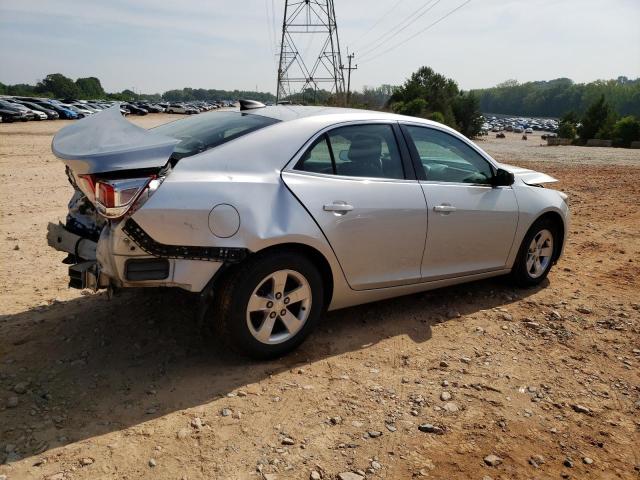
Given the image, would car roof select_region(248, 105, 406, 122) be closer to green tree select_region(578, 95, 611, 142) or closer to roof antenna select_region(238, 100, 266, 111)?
roof antenna select_region(238, 100, 266, 111)

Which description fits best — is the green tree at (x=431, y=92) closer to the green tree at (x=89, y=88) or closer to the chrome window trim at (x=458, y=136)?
the chrome window trim at (x=458, y=136)

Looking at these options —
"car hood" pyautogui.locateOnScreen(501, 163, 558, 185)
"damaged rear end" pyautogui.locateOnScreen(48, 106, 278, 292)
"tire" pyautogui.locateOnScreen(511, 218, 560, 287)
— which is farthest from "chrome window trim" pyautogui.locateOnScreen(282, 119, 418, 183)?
"tire" pyautogui.locateOnScreen(511, 218, 560, 287)

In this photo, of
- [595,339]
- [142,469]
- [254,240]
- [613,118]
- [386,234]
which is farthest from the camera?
[613,118]

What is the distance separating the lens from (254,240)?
3.18m

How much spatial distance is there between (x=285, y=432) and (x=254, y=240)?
109 centimetres

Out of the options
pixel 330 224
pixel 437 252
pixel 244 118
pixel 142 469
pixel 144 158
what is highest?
pixel 244 118

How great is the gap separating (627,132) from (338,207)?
5038 cm

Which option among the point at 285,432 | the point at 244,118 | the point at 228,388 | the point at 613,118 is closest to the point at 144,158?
the point at 244,118

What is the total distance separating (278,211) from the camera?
329cm

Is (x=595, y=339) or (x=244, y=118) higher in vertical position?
(x=244, y=118)

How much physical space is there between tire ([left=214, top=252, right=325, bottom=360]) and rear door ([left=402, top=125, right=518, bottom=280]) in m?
1.10

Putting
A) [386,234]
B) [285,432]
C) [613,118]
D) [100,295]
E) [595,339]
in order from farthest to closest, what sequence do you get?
[613,118] → [100,295] → [595,339] → [386,234] → [285,432]

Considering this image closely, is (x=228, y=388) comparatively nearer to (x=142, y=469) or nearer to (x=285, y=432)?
(x=285, y=432)

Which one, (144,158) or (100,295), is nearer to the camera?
(144,158)
